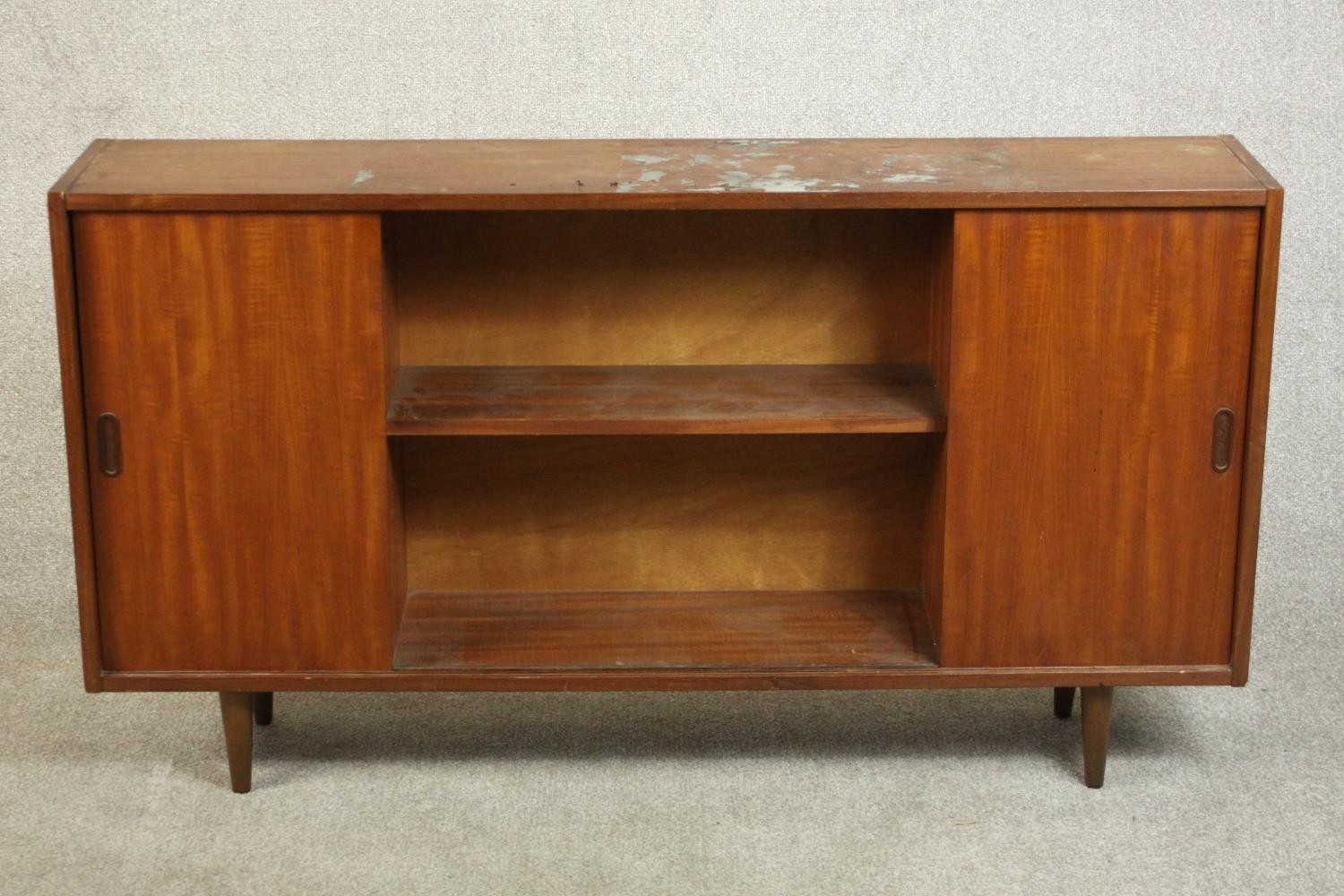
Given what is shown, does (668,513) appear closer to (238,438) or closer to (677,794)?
(677,794)

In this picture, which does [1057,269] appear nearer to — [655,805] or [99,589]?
[655,805]

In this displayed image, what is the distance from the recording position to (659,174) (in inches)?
107

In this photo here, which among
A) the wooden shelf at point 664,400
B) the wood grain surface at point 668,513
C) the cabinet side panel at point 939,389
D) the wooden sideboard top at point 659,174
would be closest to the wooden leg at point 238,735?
the wood grain surface at point 668,513

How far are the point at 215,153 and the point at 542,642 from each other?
81cm

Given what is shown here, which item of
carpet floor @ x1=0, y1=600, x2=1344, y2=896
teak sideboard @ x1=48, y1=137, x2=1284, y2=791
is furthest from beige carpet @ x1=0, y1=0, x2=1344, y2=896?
teak sideboard @ x1=48, y1=137, x2=1284, y2=791

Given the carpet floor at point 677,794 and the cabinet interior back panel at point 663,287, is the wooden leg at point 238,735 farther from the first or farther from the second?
the cabinet interior back panel at point 663,287

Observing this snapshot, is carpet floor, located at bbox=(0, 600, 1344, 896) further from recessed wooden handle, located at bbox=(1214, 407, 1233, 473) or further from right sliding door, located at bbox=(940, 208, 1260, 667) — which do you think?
recessed wooden handle, located at bbox=(1214, 407, 1233, 473)

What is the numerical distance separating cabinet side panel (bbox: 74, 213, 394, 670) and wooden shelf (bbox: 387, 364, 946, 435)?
13 cm

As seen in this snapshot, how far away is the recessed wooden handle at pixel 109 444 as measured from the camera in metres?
2.68

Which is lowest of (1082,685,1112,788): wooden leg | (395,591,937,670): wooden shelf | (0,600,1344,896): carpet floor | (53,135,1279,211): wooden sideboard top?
(0,600,1344,896): carpet floor

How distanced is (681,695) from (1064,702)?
0.59 m

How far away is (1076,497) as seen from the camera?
2.74 m

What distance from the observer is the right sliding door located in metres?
2.65

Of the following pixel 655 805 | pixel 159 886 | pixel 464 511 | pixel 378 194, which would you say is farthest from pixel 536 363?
pixel 159 886
